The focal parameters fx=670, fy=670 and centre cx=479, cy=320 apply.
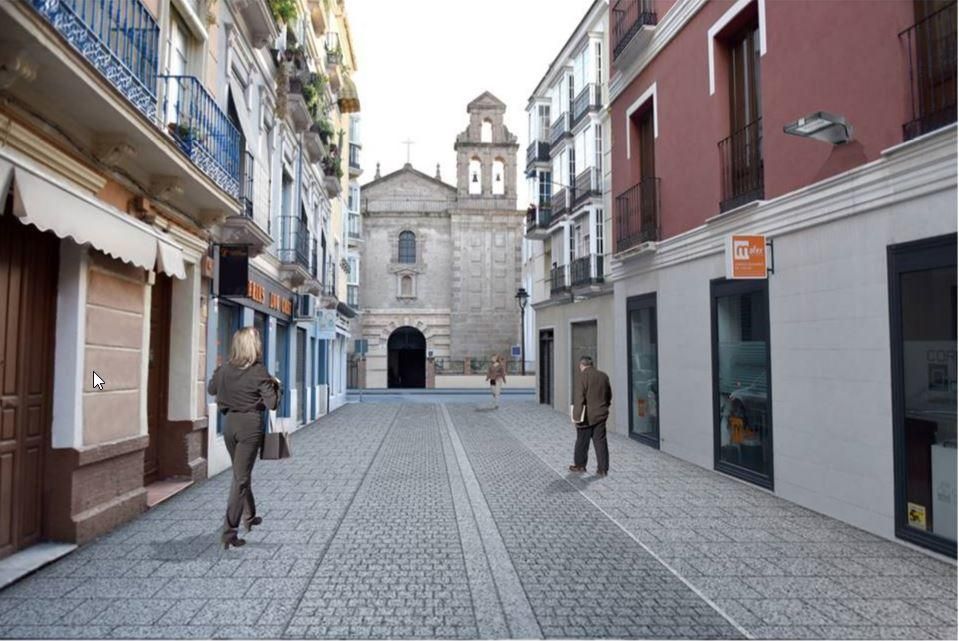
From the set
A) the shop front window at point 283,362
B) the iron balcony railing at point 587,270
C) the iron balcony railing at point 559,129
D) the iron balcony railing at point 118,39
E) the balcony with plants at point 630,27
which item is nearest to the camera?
the iron balcony railing at point 118,39

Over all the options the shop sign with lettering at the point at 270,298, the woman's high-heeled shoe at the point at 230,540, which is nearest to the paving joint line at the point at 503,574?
the woman's high-heeled shoe at the point at 230,540

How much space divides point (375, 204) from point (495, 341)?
1181 centimetres

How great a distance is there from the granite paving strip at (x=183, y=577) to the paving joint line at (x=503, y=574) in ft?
4.72

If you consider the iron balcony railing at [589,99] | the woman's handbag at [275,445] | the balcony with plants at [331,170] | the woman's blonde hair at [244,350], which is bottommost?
the woman's handbag at [275,445]

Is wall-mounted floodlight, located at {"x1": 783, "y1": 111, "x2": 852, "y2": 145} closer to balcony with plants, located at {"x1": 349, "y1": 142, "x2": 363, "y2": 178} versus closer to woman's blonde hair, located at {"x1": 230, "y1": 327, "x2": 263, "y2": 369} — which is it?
woman's blonde hair, located at {"x1": 230, "y1": 327, "x2": 263, "y2": 369}

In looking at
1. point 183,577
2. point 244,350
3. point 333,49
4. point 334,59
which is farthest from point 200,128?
point 333,49

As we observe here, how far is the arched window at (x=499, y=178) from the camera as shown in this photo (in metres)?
42.9

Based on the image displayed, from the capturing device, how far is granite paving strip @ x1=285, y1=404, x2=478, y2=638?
4.23 m

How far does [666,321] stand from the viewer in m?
12.0

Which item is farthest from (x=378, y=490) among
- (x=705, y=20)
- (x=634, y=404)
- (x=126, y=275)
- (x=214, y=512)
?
(x=705, y=20)

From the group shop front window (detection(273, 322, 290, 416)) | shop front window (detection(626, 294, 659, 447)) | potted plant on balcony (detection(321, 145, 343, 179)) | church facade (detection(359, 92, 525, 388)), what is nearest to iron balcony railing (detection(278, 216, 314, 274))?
shop front window (detection(273, 322, 290, 416))

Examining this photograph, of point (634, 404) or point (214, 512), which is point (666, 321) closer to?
point (634, 404)

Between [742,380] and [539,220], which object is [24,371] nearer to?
[742,380]

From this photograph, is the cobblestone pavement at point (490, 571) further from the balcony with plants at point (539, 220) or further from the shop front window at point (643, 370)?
the balcony with plants at point (539, 220)
